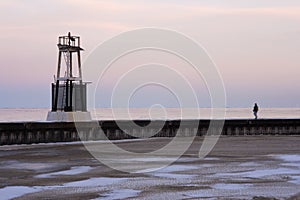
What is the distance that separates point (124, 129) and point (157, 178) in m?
20.4

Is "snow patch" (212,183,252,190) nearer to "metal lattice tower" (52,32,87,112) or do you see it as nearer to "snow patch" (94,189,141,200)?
"snow patch" (94,189,141,200)

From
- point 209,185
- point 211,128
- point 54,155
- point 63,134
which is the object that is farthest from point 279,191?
point 211,128

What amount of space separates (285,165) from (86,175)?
21.0ft

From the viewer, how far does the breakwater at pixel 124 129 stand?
97.7 ft

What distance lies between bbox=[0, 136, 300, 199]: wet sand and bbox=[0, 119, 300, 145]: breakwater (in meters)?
8.25

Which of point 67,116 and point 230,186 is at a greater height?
point 67,116

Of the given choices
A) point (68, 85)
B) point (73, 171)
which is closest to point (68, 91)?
point (68, 85)

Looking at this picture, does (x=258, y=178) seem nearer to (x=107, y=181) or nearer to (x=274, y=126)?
(x=107, y=181)

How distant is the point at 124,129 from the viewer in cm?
3544

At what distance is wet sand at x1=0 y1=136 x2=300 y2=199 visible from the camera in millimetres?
12484

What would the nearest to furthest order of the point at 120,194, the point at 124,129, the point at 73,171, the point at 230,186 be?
1. the point at 120,194
2. the point at 230,186
3. the point at 73,171
4. the point at 124,129

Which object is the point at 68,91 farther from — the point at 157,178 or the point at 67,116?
the point at 157,178

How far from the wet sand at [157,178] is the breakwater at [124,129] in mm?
8247

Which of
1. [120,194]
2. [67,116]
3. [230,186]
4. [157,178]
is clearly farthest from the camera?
[67,116]
